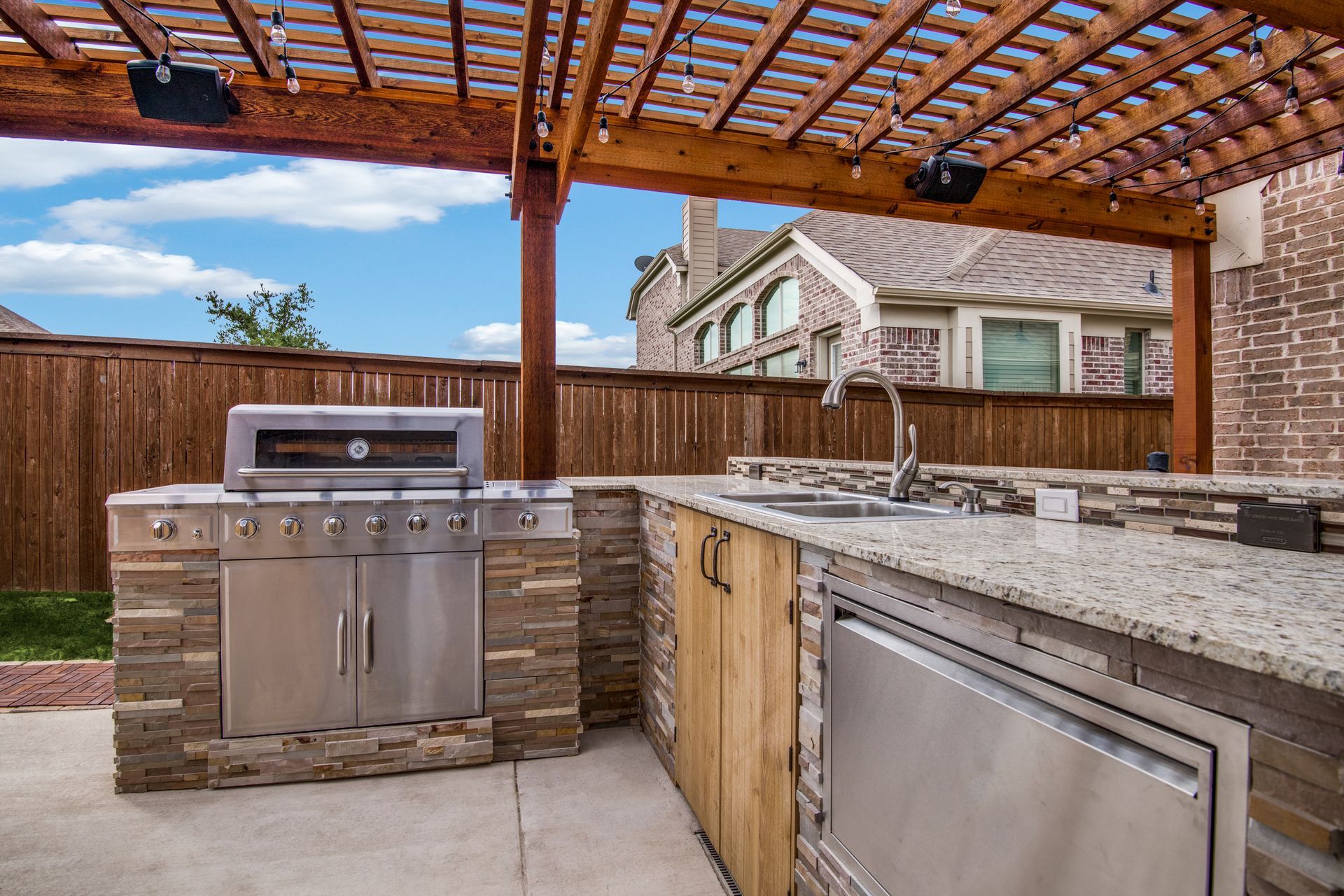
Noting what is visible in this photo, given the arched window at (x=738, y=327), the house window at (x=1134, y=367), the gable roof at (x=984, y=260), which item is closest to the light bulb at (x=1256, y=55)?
the gable roof at (x=984, y=260)

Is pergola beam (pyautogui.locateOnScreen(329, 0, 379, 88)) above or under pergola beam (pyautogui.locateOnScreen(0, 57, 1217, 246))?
above

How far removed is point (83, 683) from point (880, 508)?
3894 mm

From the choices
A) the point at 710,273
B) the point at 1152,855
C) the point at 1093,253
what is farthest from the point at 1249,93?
the point at 710,273

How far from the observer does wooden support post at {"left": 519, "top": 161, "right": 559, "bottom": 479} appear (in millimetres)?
3295

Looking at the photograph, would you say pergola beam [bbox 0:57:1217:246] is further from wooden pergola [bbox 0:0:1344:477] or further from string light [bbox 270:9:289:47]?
string light [bbox 270:9:289:47]

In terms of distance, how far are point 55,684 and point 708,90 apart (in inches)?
168

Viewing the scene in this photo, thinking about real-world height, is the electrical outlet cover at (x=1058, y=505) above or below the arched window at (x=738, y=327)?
below

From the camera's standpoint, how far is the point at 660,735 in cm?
267

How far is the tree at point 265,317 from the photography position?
424 inches

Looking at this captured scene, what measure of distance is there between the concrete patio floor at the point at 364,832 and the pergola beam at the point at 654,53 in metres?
2.78

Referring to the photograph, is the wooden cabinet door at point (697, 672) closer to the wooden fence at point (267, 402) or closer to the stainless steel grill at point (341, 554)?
the stainless steel grill at point (341, 554)

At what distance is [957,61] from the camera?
286 centimetres

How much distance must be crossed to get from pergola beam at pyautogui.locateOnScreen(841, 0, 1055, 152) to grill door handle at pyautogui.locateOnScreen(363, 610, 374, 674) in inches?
118

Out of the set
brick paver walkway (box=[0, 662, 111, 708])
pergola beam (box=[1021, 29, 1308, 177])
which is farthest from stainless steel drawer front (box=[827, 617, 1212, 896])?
brick paver walkway (box=[0, 662, 111, 708])
